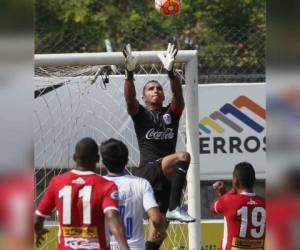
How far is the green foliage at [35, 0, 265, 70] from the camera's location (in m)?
16.2

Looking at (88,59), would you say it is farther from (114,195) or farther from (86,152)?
(114,195)

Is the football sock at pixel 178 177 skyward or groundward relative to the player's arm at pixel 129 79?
groundward

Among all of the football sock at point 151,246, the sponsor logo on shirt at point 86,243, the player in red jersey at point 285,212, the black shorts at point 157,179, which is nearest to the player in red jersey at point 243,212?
the football sock at point 151,246

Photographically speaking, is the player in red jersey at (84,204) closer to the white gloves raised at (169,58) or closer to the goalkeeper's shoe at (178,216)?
the goalkeeper's shoe at (178,216)

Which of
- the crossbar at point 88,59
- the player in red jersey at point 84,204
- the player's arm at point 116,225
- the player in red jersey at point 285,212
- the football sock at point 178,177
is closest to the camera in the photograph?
the player in red jersey at point 285,212

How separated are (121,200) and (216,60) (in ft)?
24.9

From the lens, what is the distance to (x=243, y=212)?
20.9 ft

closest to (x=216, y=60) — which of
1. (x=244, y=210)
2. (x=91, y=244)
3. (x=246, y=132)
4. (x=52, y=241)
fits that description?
(x=246, y=132)

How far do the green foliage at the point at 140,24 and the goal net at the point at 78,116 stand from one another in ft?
15.9

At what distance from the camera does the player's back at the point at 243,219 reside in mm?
6315

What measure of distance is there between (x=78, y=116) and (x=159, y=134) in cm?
236

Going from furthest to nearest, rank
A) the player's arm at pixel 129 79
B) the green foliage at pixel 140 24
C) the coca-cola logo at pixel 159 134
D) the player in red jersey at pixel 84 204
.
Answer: the green foliage at pixel 140 24 < the coca-cola logo at pixel 159 134 < the player's arm at pixel 129 79 < the player in red jersey at pixel 84 204

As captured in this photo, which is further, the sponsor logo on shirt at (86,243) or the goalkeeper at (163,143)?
the goalkeeper at (163,143)

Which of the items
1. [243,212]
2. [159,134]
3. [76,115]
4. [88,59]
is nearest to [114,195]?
[243,212]
